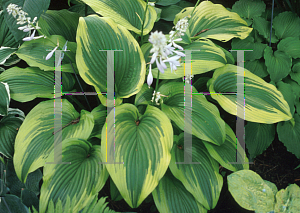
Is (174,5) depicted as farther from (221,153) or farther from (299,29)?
(221,153)

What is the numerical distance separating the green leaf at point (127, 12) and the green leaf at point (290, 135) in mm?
1127

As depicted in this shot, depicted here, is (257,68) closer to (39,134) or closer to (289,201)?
(289,201)

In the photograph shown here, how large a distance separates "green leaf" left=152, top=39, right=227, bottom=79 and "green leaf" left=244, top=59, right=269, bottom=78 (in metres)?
0.30

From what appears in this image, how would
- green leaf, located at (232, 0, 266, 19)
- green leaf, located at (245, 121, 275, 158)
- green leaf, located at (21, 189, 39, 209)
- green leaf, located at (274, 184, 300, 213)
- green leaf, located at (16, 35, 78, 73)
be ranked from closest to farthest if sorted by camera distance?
green leaf, located at (274, 184, 300, 213)
green leaf, located at (21, 189, 39, 209)
green leaf, located at (16, 35, 78, 73)
green leaf, located at (245, 121, 275, 158)
green leaf, located at (232, 0, 266, 19)

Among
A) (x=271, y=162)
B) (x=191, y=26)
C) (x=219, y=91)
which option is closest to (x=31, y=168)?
(x=219, y=91)

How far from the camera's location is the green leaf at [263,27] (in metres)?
1.63

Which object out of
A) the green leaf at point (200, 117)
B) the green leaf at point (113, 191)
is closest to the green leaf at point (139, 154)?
the green leaf at point (200, 117)

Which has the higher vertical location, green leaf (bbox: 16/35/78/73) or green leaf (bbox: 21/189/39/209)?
green leaf (bbox: 16/35/78/73)

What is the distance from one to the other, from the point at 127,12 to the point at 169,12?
450 millimetres

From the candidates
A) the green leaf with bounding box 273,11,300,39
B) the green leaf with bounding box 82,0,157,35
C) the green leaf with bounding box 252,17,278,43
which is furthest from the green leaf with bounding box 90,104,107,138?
the green leaf with bounding box 273,11,300,39

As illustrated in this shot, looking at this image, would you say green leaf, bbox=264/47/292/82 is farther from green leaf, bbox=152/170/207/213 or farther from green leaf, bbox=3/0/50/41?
green leaf, bbox=3/0/50/41

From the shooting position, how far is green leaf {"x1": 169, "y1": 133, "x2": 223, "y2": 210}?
45.8 inches

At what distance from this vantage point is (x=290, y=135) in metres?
1.51

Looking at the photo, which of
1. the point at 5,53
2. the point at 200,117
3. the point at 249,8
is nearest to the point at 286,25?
the point at 249,8
